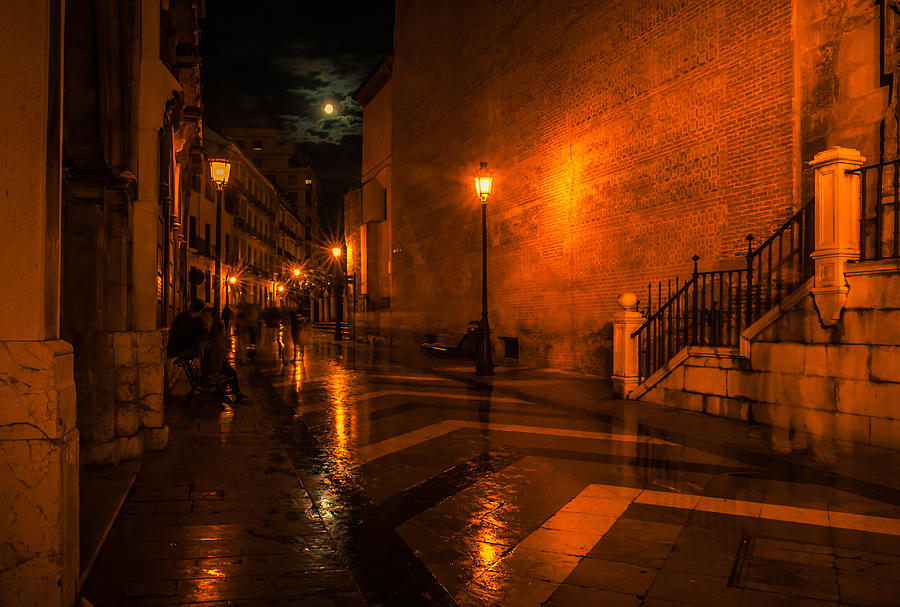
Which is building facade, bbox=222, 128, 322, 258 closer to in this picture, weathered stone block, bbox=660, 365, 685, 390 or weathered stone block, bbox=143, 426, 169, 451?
weathered stone block, bbox=660, 365, 685, 390

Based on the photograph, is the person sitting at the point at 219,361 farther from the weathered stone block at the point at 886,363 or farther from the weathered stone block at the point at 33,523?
the weathered stone block at the point at 886,363

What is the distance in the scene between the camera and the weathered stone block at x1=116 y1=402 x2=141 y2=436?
20.2 feet

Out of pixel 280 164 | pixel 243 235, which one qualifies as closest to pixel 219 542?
pixel 243 235

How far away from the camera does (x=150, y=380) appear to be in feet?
21.7

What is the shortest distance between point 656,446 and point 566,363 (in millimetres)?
8129

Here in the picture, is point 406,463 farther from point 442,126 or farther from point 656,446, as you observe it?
point 442,126

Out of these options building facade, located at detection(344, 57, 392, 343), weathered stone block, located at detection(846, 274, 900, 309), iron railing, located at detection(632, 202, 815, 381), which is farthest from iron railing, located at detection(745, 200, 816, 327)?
building facade, located at detection(344, 57, 392, 343)

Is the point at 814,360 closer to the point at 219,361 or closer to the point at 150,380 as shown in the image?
the point at 150,380

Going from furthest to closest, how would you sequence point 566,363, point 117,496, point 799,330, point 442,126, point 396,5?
point 396,5
point 442,126
point 566,363
point 799,330
point 117,496

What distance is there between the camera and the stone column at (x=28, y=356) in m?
2.93

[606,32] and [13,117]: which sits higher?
[606,32]

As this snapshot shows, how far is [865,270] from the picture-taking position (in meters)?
7.10

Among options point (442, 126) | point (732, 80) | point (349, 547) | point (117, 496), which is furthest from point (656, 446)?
point (442, 126)

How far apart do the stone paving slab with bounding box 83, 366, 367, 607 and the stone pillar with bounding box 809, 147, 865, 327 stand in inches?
246
